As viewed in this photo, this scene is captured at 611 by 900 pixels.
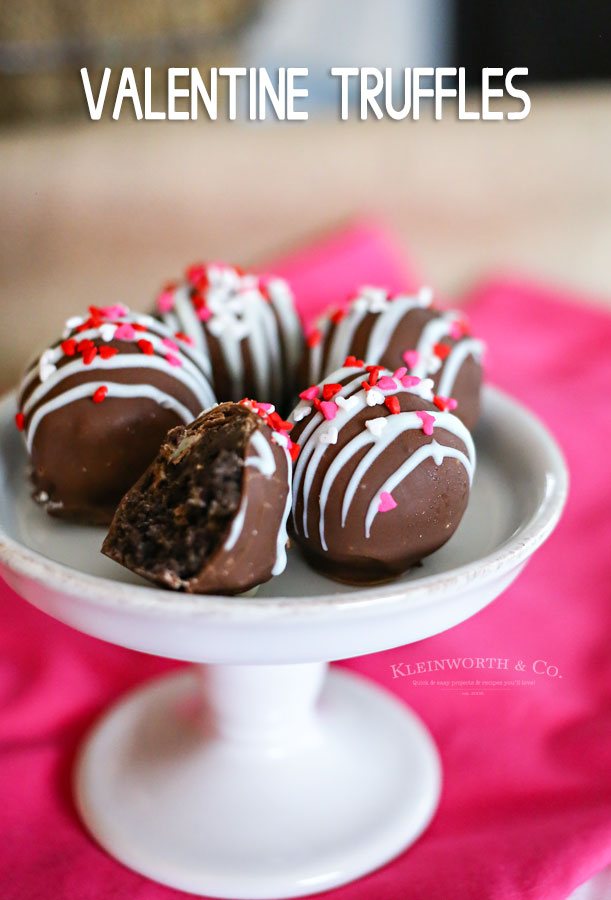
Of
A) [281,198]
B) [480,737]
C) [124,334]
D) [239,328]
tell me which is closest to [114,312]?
[124,334]

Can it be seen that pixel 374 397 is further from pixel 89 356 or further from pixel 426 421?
pixel 89 356

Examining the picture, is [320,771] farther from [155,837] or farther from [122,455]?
[122,455]

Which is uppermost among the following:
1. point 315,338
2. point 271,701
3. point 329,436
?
point 315,338

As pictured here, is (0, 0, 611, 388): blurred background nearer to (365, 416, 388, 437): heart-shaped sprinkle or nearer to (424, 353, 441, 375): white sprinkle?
(424, 353, 441, 375): white sprinkle

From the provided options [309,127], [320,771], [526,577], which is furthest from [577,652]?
[309,127]

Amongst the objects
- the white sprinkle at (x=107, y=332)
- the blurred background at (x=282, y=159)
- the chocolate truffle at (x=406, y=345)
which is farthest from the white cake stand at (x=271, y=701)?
the blurred background at (x=282, y=159)
